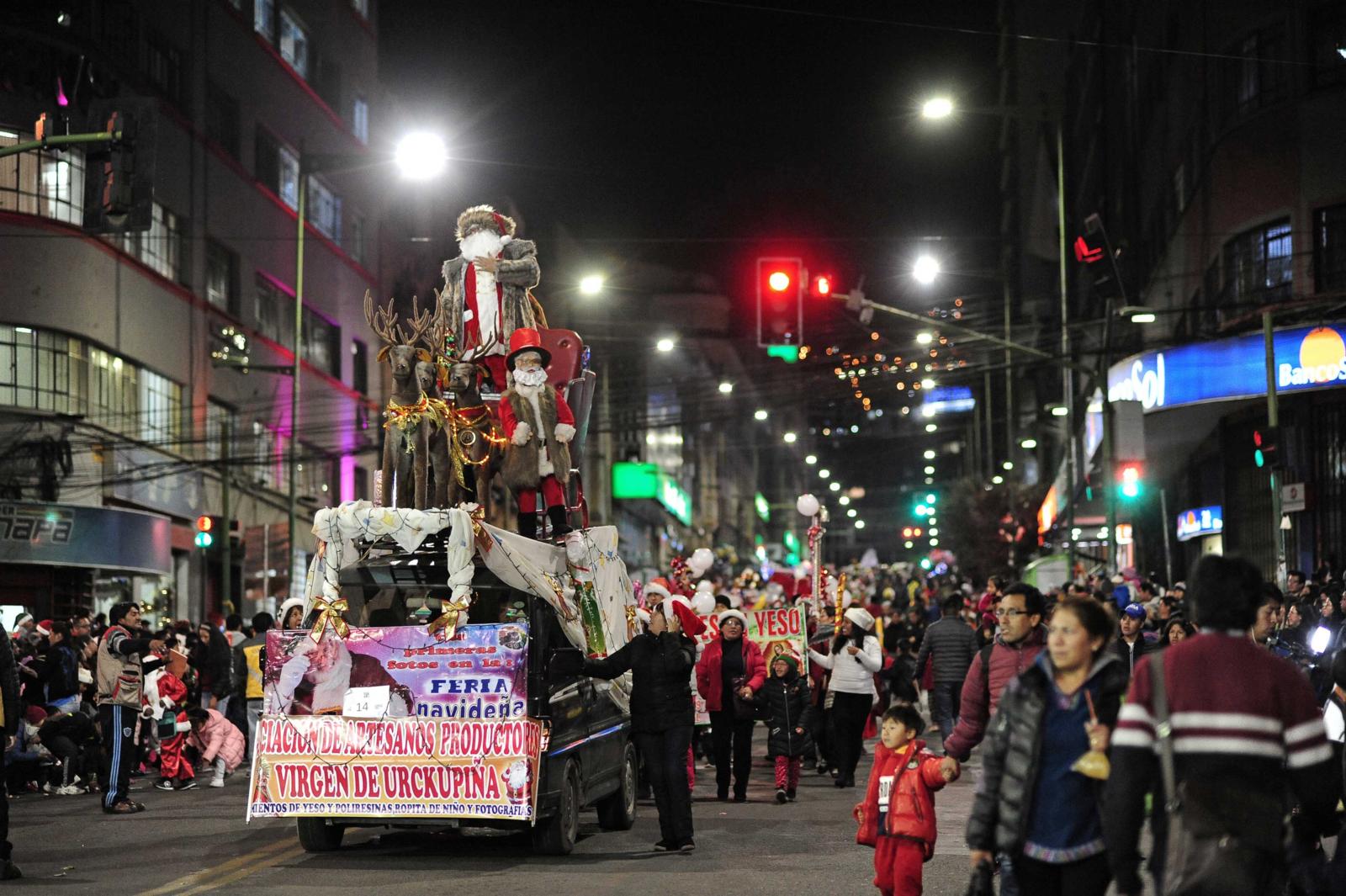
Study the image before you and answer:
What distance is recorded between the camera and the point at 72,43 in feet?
103

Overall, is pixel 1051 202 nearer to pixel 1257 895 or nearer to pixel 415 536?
pixel 415 536

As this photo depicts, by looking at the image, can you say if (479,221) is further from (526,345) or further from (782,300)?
(782,300)

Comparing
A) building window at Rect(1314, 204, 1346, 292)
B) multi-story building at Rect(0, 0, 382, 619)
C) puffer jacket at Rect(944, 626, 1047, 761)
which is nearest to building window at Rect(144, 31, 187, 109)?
multi-story building at Rect(0, 0, 382, 619)

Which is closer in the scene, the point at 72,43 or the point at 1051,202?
the point at 72,43

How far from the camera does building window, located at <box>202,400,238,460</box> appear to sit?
3900 centimetres

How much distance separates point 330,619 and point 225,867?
1.82 m

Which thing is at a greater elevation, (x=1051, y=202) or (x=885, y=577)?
(x=1051, y=202)

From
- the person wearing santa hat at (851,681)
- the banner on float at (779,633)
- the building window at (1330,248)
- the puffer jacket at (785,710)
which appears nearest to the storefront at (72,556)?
the banner on float at (779,633)

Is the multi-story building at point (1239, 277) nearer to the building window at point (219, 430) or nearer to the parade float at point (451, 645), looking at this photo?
the parade float at point (451, 645)

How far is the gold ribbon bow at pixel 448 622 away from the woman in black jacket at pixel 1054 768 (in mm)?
6154

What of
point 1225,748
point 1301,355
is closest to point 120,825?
point 1225,748

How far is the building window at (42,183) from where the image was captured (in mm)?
30875

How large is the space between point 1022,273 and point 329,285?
45.1 m

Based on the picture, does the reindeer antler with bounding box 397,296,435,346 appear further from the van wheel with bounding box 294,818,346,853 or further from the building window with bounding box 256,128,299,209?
the building window with bounding box 256,128,299,209
